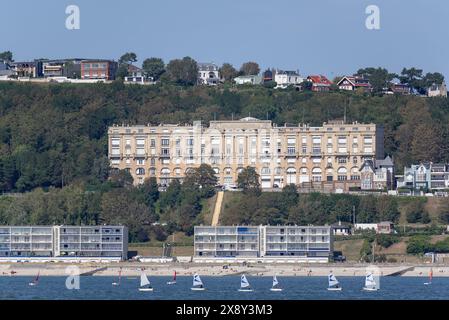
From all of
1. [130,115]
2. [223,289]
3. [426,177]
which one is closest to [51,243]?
[223,289]

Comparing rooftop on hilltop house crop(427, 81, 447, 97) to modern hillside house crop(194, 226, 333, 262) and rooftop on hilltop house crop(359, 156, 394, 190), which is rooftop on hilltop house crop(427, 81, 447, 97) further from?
→ modern hillside house crop(194, 226, 333, 262)

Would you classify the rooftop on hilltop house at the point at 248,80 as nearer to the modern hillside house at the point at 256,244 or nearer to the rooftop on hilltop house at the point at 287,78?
the rooftop on hilltop house at the point at 287,78

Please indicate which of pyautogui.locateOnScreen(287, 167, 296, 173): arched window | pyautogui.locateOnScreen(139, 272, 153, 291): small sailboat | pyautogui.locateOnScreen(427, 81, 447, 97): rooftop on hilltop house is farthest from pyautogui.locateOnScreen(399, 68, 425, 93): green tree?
pyautogui.locateOnScreen(139, 272, 153, 291): small sailboat

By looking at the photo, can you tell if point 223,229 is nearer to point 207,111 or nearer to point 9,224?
point 9,224

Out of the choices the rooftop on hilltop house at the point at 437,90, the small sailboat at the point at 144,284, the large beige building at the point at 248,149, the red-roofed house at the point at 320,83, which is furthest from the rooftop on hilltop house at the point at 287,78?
the small sailboat at the point at 144,284

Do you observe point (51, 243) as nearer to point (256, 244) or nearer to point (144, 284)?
point (256, 244)

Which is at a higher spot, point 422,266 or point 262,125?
point 262,125
